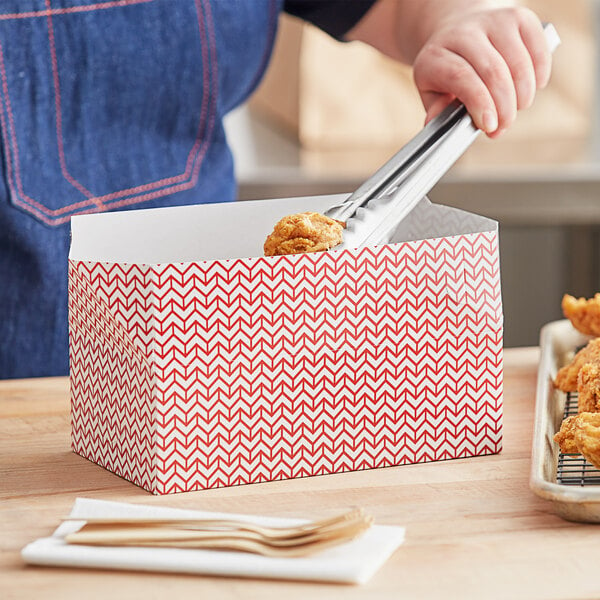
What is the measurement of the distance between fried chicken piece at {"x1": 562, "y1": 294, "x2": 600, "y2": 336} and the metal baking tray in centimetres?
1

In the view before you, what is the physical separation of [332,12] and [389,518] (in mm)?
797

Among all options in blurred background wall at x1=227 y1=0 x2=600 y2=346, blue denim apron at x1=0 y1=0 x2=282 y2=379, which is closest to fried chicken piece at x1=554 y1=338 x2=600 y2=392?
Result: blue denim apron at x1=0 y1=0 x2=282 y2=379

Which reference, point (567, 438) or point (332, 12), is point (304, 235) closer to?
point (567, 438)

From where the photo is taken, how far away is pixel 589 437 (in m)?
0.65

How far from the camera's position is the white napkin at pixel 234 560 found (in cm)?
53

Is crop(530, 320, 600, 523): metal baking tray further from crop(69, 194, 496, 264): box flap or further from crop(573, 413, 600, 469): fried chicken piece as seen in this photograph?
crop(69, 194, 496, 264): box flap

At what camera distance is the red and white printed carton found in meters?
0.66

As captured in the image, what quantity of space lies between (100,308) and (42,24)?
0.47m

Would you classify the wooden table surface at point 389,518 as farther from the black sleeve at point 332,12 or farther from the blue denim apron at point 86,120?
the black sleeve at point 332,12

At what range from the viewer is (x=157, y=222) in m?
0.77

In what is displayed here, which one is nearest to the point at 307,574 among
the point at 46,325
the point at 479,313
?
the point at 479,313

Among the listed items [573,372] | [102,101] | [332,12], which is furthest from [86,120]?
[573,372]

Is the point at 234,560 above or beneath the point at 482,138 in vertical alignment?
beneath

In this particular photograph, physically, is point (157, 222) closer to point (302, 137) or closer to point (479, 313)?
point (479, 313)
